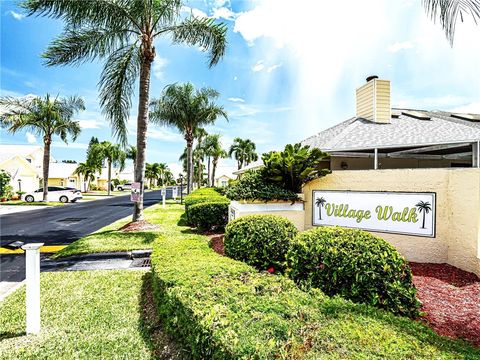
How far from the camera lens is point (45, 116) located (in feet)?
77.8

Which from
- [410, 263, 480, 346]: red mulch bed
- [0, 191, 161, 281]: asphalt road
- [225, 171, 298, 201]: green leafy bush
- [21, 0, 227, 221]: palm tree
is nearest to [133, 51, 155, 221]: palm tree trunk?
[21, 0, 227, 221]: palm tree

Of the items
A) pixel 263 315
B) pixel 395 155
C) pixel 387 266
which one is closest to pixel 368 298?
pixel 387 266

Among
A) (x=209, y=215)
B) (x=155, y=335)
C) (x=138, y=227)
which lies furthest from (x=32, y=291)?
(x=138, y=227)

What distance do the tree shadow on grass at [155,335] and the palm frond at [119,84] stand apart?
29.0 feet

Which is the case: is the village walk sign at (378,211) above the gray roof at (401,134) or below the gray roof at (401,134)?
below

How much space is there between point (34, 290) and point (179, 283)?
196 cm

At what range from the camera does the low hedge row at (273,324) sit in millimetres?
2199

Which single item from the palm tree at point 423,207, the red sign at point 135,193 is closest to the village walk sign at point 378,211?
the palm tree at point 423,207

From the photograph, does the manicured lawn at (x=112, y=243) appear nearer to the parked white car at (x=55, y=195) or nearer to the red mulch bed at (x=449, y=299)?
the red mulch bed at (x=449, y=299)

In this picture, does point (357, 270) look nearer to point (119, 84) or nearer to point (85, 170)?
point (119, 84)

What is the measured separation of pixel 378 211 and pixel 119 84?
1057 cm

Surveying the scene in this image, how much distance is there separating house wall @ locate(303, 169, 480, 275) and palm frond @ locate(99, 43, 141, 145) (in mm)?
9623

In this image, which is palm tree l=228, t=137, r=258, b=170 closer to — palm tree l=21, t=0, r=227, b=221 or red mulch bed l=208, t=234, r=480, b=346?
palm tree l=21, t=0, r=227, b=221

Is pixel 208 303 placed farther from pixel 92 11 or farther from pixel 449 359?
pixel 92 11
